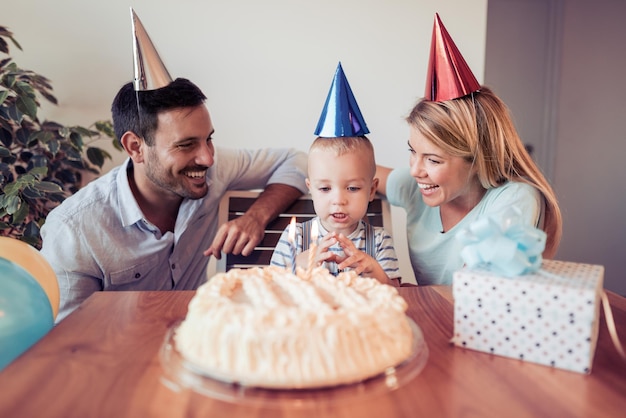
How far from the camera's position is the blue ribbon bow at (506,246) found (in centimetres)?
91

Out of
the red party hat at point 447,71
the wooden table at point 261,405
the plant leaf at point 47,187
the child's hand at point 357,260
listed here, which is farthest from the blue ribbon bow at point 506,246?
the plant leaf at point 47,187

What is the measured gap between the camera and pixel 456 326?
959mm

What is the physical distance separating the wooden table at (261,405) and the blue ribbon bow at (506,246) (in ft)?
0.49

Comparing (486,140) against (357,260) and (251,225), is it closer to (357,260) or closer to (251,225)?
(357,260)

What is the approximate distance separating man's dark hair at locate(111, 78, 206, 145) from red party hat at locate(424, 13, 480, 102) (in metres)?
0.76

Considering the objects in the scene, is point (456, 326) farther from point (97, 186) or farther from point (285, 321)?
point (97, 186)

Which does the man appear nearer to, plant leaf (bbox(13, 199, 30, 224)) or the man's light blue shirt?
the man's light blue shirt

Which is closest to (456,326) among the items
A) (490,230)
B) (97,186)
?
(490,230)

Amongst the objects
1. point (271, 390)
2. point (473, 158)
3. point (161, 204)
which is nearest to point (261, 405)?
point (271, 390)

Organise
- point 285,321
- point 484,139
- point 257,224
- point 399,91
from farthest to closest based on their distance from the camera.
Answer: point 399,91 < point 257,224 < point 484,139 < point 285,321

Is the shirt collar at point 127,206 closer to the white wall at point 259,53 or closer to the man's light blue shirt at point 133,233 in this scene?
the man's light blue shirt at point 133,233

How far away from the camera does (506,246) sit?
35.8 inches

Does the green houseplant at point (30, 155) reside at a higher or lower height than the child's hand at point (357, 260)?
higher

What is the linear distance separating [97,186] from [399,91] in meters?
1.38
